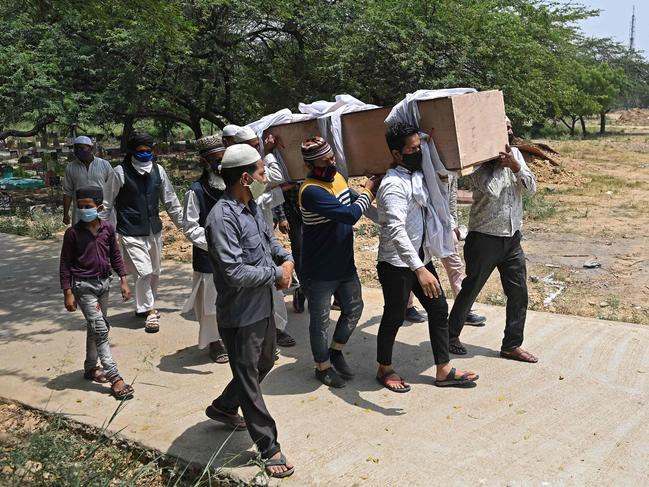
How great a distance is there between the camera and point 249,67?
16891 mm

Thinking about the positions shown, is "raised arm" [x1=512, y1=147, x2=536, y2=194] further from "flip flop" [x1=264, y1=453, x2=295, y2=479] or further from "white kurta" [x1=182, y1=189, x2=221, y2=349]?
"flip flop" [x1=264, y1=453, x2=295, y2=479]

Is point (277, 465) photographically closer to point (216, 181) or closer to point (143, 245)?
point (216, 181)

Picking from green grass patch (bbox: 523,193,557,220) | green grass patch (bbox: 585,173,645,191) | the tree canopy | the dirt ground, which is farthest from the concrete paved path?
green grass patch (bbox: 585,173,645,191)

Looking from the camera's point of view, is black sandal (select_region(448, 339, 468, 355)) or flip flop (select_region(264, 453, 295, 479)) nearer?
flip flop (select_region(264, 453, 295, 479))

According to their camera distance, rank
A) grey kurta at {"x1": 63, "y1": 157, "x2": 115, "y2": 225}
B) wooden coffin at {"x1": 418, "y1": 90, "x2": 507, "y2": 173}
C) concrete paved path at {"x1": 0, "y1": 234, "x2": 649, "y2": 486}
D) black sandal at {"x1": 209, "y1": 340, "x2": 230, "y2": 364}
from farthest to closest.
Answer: grey kurta at {"x1": 63, "y1": 157, "x2": 115, "y2": 225}, black sandal at {"x1": 209, "y1": 340, "x2": 230, "y2": 364}, wooden coffin at {"x1": 418, "y1": 90, "x2": 507, "y2": 173}, concrete paved path at {"x1": 0, "y1": 234, "x2": 649, "y2": 486}

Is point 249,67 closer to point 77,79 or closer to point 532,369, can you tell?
point 77,79

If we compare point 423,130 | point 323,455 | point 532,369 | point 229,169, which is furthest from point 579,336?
point 229,169

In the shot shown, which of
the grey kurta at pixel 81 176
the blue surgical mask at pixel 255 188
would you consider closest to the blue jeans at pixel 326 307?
the blue surgical mask at pixel 255 188

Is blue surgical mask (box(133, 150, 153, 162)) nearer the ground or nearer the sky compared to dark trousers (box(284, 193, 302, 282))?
nearer the sky

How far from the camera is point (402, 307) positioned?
4.16 m

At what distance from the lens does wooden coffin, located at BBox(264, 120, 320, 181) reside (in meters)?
4.67

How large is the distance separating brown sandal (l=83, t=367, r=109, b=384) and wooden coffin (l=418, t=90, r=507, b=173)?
105 inches

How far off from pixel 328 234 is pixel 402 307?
25.4 inches

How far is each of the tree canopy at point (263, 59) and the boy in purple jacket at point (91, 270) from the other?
961cm
